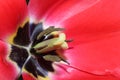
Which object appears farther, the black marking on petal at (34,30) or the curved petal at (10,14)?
the black marking on petal at (34,30)

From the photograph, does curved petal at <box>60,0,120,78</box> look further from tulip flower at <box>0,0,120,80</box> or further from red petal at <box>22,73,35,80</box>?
red petal at <box>22,73,35,80</box>

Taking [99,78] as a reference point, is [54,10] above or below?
above

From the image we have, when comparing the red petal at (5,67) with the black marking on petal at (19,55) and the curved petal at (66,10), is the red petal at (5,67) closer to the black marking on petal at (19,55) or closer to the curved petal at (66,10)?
the black marking on petal at (19,55)

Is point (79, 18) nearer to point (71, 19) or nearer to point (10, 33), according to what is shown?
point (71, 19)

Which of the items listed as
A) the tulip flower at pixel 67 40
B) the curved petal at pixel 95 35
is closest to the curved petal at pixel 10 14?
the tulip flower at pixel 67 40

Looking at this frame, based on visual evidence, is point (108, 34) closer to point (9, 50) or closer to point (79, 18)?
point (79, 18)

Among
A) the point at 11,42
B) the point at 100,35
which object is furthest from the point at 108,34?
the point at 11,42

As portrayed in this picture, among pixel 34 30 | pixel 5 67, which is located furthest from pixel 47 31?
pixel 5 67

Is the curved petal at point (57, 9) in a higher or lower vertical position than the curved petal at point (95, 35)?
higher

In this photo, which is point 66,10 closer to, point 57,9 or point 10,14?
point 57,9
